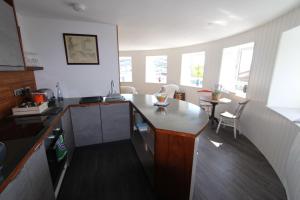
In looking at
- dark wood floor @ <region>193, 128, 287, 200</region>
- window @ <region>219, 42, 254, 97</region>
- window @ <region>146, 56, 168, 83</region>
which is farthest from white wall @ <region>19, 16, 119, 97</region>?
window @ <region>146, 56, 168, 83</region>

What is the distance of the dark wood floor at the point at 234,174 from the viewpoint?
1659 mm

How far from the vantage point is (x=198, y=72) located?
200 inches

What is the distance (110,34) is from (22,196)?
2.61m

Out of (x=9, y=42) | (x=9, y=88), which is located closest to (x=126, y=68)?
(x=9, y=88)

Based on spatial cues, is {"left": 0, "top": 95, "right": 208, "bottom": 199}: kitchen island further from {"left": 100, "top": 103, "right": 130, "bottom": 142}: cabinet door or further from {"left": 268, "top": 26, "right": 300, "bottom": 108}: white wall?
{"left": 268, "top": 26, "right": 300, "bottom": 108}: white wall

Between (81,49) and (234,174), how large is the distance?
3200mm

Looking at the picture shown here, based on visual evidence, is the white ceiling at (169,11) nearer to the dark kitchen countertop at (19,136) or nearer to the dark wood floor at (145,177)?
the dark kitchen countertop at (19,136)

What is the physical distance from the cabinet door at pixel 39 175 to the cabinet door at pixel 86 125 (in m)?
1.16

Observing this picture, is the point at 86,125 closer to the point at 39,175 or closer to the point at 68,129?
the point at 68,129

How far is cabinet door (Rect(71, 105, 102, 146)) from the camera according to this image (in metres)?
2.31

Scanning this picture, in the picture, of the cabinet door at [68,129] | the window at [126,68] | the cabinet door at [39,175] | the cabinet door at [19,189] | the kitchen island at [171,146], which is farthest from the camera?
the window at [126,68]

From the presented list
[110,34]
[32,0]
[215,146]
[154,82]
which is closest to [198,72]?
[154,82]

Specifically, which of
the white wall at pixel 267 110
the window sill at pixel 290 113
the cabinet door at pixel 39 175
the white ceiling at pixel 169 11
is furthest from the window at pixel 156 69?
the cabinet door at pixel 39 175

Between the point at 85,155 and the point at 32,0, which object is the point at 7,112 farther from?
the point at 32,0
